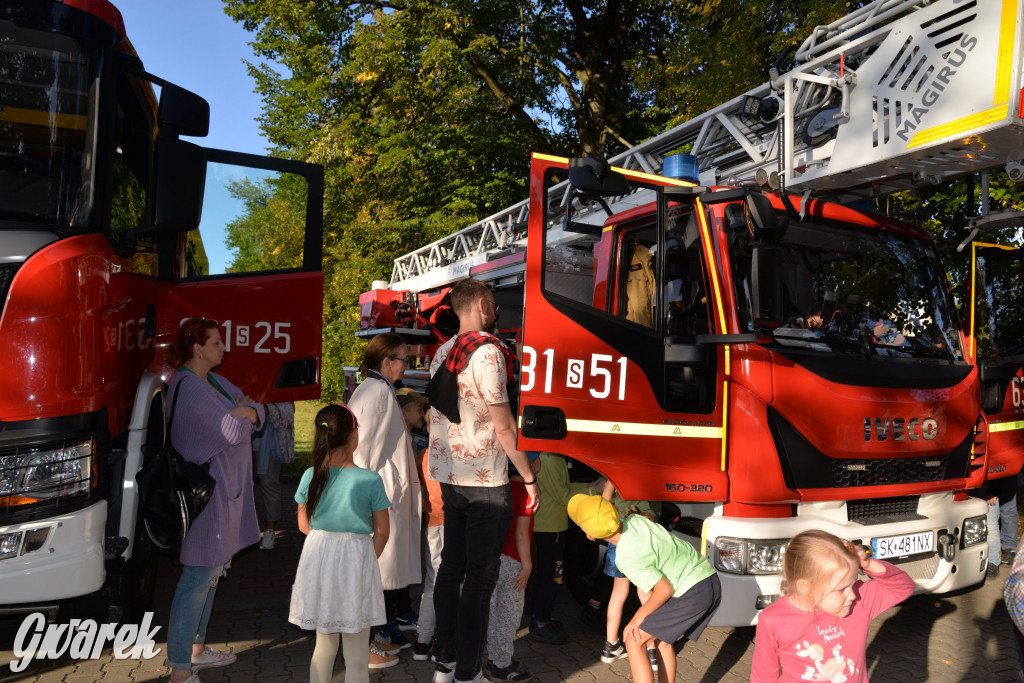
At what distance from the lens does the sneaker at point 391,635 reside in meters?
4.35

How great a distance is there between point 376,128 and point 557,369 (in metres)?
15.2

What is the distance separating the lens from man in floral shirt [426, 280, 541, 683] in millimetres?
3576

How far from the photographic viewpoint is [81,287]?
346 centimetres

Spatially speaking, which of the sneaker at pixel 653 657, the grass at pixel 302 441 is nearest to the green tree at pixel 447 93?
the grass at pixel 302 441

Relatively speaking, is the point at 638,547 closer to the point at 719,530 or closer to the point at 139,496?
the point at 719,530

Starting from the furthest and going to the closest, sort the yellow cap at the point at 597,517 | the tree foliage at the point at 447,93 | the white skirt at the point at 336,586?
1. the tree foliage at the point at 447,93
2. the yellow cap at the point at 597,517
3. the white skirt at the point at 336,586

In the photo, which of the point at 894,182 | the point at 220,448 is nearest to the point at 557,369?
the point at 220,448

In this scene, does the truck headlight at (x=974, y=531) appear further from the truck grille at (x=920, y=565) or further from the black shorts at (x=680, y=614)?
the black shorts at (x=680, y=614)

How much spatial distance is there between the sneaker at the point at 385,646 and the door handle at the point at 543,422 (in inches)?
57.5

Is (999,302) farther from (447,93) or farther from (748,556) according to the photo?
(447,93)

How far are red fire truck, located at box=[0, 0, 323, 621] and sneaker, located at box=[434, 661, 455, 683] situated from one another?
1.59 metres

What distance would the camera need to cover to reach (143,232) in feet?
12.9

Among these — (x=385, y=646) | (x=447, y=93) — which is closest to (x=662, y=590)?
(x=385, y=646)

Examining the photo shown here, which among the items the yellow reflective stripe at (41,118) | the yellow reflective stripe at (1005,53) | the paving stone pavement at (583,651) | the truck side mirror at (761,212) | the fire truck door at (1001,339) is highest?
the yellow reflective stripe at (1005,53)
